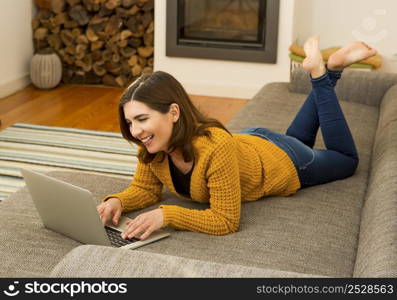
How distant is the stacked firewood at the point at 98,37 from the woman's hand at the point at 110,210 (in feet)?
10.8

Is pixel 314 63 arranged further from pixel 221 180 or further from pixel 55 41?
pixel 55 41

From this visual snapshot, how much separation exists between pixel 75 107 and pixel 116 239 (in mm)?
2921

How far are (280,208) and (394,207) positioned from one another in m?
0.41

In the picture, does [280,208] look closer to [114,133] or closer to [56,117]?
[114,133]

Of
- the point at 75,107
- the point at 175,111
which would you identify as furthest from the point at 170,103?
the point at 75,107

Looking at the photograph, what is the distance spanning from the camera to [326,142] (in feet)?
8.36

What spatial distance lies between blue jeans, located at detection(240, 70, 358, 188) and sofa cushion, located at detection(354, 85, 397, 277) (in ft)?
0.37

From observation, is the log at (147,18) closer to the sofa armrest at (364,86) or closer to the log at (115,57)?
the log at (115,57)

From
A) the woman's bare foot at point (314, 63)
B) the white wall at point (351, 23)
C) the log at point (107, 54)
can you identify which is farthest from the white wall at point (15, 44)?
the woman's bare foot at point (314, 63)

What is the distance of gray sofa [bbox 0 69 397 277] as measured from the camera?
4.46 ft

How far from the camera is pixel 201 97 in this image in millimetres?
5156

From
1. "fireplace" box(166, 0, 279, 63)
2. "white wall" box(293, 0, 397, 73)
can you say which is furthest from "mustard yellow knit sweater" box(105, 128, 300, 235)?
"white wall" box(293, 0, 397, 73)

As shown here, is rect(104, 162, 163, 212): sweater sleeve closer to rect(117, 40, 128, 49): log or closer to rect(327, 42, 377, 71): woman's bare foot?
rect(327, 42, 377, 71): woman's bare foot

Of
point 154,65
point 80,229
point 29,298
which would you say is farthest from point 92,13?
point 29,298
